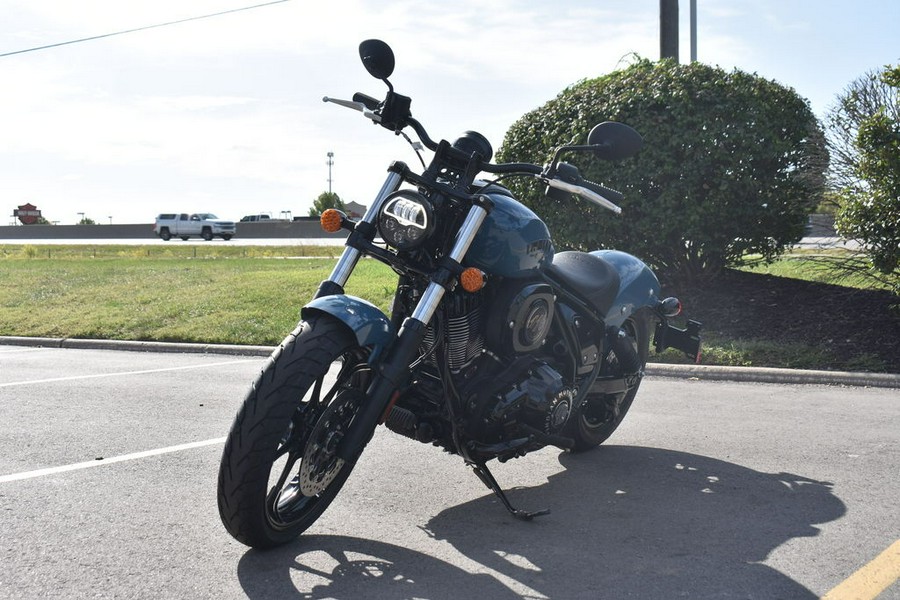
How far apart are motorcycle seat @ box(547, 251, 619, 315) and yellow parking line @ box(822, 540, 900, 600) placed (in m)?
2.00

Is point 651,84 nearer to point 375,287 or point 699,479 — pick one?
point 375,287

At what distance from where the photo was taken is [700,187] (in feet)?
38.2

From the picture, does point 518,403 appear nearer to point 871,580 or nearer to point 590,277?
point 590,277

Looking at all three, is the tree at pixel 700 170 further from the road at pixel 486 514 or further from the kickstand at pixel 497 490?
the kickstand at pixel 497 490

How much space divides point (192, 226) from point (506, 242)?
52686 mm

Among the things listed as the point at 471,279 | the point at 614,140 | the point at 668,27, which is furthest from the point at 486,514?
the point at 668,27

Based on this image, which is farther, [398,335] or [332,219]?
[332,219]

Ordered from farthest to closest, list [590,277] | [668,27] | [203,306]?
[203,306] < [668,27] < [590,277]

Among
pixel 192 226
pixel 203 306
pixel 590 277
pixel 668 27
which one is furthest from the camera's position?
pixel 192 226

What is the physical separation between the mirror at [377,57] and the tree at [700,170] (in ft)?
22.9

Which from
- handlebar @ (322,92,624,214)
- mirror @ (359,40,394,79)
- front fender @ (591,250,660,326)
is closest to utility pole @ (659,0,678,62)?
front fender @ (591,250,660,326)

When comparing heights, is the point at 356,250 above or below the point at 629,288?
above

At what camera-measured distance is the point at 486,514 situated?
5121 millimetres

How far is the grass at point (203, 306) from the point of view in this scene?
10.1 metres
